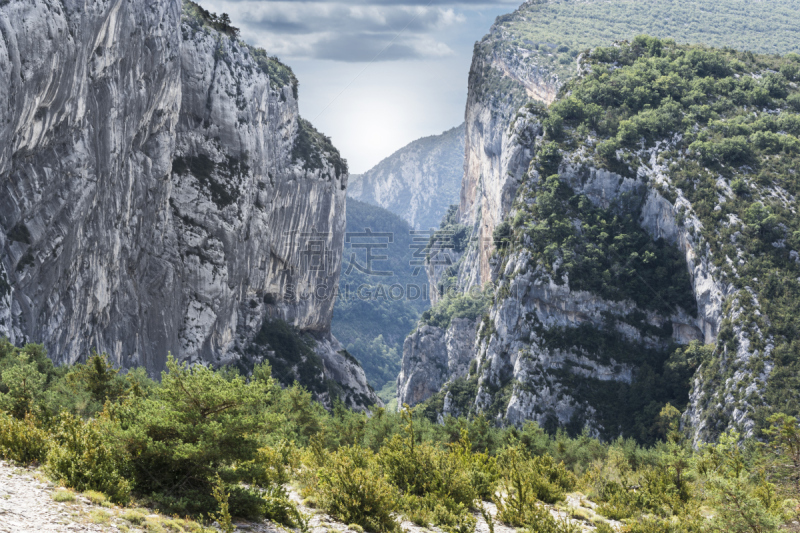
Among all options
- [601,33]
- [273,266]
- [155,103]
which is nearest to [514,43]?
[601,33]

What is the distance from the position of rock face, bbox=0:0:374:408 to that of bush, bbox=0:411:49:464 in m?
18.1

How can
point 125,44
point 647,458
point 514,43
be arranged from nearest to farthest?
point 647,458 < point 125,44 < point 514,43

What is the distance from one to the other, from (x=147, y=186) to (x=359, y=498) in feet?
127

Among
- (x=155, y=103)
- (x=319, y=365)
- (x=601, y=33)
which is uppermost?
(x=601, y=33)

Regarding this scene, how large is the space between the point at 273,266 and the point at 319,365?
42.5 feet

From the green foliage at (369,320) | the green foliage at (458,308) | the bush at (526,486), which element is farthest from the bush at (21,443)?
the green foliage at (369,320)

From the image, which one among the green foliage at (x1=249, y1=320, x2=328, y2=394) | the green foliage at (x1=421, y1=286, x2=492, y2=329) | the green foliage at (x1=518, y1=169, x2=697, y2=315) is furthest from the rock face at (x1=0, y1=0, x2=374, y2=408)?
the green foliage at (x1=421, y1=286, x2=492, y2=329)

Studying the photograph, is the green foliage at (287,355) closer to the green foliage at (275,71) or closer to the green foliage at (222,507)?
the green foliage at (275,71)

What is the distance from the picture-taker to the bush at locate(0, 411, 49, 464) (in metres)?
12.5

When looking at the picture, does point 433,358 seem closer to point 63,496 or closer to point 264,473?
point 264,473

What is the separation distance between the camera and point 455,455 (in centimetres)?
1688

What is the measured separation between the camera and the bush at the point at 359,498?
41.9 ft

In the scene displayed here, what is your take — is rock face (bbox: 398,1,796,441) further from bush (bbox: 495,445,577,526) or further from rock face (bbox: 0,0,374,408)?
bush (bbox: 495,445,577,526)

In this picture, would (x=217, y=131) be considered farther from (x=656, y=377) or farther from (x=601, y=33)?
(x=601, y=33)
